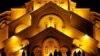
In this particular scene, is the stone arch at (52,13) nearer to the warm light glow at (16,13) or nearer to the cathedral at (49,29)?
the cathedral at (49,29)

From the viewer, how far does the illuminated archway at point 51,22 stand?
44781mm

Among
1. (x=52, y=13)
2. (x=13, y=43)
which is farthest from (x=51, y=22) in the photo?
(x=13, y=43)

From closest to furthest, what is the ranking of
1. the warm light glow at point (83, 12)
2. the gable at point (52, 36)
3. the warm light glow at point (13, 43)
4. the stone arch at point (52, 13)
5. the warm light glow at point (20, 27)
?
the gable at point (52, 36) < the warm light glow at point (13, 43) < the stone arch at point (52, 13) < the warm light glow at point (20, 27) < the warm light glow at point (83, 12)

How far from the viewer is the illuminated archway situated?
4478 cm

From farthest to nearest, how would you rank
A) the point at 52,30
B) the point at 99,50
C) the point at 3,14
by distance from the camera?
the point at 3,14 < the point at 99,50 < the point at 52,30

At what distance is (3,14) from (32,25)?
458cm

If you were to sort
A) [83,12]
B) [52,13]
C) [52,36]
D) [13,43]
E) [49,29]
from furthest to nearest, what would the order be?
[83,12]
[52,13]
[13,43]
[49,29]
[52,36]

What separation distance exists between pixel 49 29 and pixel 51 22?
2993 mm

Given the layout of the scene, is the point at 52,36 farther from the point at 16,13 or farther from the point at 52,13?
the point at 16,13

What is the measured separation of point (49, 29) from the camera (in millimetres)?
42156

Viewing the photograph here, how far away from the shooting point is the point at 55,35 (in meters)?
42.1

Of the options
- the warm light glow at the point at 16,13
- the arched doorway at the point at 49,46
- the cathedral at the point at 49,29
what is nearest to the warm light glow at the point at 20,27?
the cathedral at the point at 49,29

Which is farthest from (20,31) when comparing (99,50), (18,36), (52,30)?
(99,50)

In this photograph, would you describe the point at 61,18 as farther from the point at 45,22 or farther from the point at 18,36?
the point at 18,36
